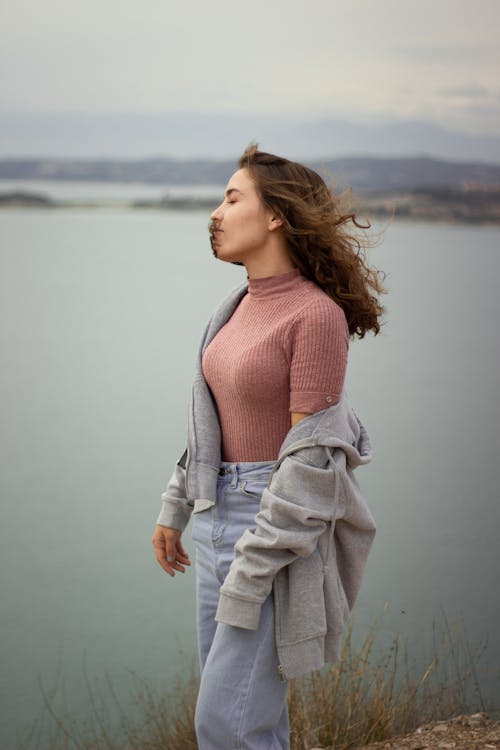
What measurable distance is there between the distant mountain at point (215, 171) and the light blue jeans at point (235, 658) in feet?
13.4

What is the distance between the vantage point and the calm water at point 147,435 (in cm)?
406

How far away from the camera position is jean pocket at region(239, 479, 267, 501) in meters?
1.62

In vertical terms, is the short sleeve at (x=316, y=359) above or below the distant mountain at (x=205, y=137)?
below

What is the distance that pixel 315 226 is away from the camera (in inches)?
63.7

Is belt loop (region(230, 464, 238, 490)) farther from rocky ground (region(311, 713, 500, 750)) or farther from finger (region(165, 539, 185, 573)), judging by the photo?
rocky ground (region(311, 713, 500, 750))

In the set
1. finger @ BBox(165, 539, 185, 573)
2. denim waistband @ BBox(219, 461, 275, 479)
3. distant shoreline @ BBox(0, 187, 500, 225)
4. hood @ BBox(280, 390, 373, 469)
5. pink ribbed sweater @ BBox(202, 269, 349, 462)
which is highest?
distant shoreline @ BBox(0, 187, 500, 225)

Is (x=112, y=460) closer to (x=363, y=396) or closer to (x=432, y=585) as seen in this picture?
(x=363, y=396)

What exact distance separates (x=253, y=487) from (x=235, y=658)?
11.4 inches

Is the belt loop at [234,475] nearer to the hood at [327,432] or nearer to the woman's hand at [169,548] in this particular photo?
the hood at [327,432]

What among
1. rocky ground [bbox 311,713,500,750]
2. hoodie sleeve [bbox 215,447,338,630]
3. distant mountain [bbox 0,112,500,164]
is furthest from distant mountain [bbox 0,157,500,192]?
hoodie sleeve [bbox 215,447,338,630]

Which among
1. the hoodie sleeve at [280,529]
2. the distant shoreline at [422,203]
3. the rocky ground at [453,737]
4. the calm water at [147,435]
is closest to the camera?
the hoodie sleeve at [280,529]

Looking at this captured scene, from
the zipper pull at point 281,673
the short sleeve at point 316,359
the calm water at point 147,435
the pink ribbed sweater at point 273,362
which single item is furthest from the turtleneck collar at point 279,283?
the calm water at point 147,435

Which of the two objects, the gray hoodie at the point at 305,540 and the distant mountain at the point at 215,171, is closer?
the gray hoodie at the point at 305,540

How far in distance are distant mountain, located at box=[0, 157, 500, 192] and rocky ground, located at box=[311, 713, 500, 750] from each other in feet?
11.6
